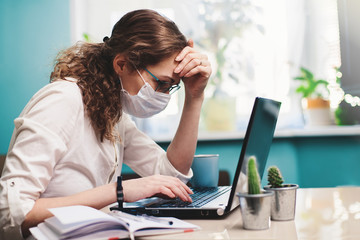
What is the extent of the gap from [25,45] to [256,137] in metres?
1.98

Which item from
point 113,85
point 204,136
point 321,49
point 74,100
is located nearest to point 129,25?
point 113,85

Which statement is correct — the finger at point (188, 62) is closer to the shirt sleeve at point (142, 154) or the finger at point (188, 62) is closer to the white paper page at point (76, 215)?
the shirt sleeve at point (142, 154)

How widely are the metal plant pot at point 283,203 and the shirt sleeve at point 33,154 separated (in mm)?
523

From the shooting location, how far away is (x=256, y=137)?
0.91 meters

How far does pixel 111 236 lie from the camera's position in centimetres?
71

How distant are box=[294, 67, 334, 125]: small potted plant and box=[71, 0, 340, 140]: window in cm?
7

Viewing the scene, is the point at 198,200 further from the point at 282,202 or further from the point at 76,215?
the point at 76,215

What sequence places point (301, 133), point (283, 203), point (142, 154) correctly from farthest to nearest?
point (301, 133) → point (142, 154) → point (283, 203)

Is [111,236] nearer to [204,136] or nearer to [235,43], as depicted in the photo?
[204,136]

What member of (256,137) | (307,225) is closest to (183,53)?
(256,137)

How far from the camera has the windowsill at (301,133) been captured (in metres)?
2.36

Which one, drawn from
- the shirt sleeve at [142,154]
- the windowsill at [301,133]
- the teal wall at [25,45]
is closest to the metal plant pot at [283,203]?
the shirt sleeve at [142,154]

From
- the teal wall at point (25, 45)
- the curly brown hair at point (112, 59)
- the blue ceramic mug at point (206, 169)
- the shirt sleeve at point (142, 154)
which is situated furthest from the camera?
the teal wall at point (25, 45)

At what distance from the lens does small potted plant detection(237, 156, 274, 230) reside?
76cm
